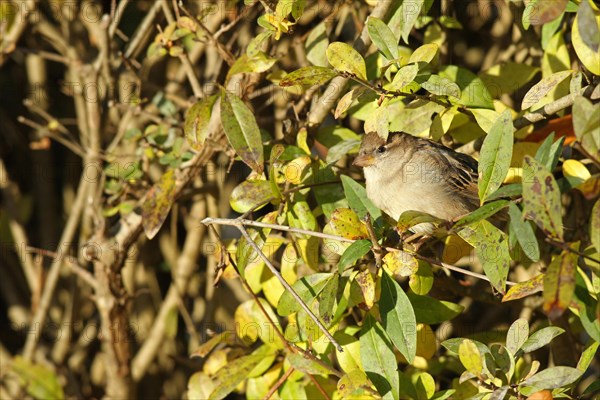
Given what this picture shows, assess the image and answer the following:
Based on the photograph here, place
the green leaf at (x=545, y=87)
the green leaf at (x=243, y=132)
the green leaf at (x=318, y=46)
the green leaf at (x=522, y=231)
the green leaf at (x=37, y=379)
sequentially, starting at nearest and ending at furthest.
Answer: the green leaf at (x=522, y=231) → the green leaf at (x=545, y=87) → the green leaf at (x=243, y=132) → the green leaf at (x=318, y=46) → the green leaf at (x=37, y=379)

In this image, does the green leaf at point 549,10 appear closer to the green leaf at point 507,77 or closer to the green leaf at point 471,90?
the green leaf at point 471,90

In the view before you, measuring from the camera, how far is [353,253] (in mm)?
1491

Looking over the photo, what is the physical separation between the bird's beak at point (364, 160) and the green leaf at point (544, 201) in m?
0.85

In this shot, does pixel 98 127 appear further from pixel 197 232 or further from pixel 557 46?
pixel 557 46

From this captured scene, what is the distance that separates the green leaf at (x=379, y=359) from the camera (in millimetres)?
1621

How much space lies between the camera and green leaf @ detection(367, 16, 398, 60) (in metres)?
1.66

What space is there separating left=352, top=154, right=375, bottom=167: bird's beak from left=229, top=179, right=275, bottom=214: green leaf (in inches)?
14.5

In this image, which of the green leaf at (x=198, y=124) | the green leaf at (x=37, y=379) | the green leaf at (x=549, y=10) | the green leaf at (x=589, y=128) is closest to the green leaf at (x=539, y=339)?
the green leaf at (x=589, y=128)

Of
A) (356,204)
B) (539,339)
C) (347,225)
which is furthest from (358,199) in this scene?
(539,339)

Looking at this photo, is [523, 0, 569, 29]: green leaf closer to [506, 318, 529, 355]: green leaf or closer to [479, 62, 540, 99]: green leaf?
[506, 318, 529, 355]: green leaf

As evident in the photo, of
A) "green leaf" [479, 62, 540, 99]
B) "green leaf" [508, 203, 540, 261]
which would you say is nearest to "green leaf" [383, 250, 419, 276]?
"green leaf" [508, 203, 540, 261]

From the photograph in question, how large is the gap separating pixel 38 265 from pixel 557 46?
2099 millimetres

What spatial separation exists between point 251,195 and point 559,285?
779 mm

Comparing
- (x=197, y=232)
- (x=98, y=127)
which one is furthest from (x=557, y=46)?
(x=98, y=127)
